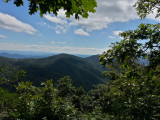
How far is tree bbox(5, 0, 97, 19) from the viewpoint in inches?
112

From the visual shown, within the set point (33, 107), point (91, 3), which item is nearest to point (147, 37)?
point (91, 3)

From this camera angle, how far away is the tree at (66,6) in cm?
283

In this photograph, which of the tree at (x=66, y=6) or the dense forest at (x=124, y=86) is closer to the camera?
the tree at (x=66, y=6)

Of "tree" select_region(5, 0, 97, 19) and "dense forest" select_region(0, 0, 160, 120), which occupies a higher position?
"tree" select_region(5, 0, 97, 19)

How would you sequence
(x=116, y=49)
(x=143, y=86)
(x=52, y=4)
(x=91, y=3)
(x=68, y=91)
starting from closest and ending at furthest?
(x=91, y=3), (x=52, y=4), (x=143, y=86), (x=116, y=49), (x=68, y=91)

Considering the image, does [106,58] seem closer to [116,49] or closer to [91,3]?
[116,49]

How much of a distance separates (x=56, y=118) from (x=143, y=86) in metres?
4.71

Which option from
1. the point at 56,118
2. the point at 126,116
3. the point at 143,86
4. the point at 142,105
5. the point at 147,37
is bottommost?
the point at 56,118

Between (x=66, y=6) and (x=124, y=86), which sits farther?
(x=124, y=86)

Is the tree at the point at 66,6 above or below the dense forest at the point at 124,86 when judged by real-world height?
above

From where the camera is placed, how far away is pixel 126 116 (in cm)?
425

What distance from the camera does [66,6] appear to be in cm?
297

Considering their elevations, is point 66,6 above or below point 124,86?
above

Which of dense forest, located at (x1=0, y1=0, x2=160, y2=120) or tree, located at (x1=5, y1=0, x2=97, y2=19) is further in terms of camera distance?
dense forest, located at (x1=0, y1=0, x2=160, y2=120)
